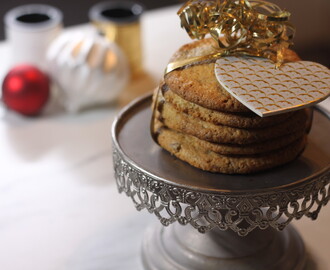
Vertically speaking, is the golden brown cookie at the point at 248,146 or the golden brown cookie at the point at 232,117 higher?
the golden brown cookie at the point at 232,117

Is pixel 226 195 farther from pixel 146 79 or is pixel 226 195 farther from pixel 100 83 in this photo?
pixel 146 79

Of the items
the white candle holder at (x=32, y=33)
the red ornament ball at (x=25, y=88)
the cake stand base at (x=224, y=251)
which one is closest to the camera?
the cake stand base at (x=224, y=251)

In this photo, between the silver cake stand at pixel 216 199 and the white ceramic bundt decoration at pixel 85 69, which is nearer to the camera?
the silver cake stand at pixel 216 199

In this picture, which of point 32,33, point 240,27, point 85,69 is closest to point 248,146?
point 240,27

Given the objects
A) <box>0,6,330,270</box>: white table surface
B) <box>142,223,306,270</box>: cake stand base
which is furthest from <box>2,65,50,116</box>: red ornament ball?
<box>142,223,306,270</box>: cake stand base

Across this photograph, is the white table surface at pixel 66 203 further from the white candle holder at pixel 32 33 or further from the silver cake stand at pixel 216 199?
the white candle holder at pixel 32 33

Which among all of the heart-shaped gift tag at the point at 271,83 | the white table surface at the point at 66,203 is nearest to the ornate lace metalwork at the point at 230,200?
the heart-shaped gift tag at the point at 271,83

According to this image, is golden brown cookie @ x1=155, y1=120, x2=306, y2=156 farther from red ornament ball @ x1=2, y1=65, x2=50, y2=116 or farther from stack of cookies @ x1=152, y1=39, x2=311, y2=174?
red ornament ball @ x1=2, y1=65, x2=50, y2=116
